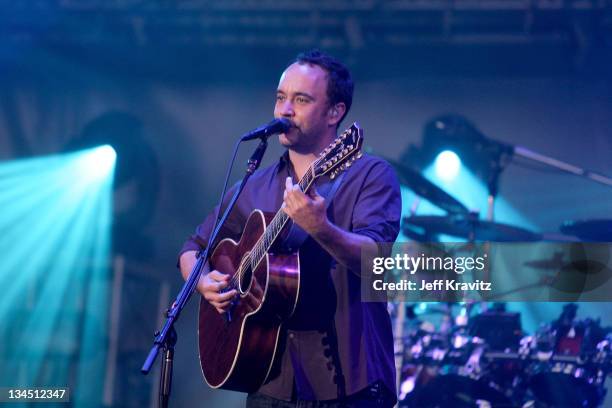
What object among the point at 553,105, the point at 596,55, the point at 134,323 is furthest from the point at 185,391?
the point at 596,55

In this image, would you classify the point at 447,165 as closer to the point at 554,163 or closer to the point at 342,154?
the point at 554,163

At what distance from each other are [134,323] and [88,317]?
1.34 feet

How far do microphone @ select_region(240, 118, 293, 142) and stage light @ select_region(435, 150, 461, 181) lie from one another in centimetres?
417

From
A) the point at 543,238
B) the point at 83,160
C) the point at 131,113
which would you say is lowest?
the point at 543,238

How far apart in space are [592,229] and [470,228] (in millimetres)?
958

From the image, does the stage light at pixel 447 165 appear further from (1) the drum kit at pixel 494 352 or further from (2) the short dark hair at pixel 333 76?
(2) the short dark hair at pixel 333 76

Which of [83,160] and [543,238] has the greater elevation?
[83,160]

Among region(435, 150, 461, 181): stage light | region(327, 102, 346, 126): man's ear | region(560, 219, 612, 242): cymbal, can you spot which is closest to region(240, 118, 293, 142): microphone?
region(327, 102, 346, 126): man's ear

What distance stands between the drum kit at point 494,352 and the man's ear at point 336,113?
216 centimetres

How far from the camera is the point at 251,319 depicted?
106 inches

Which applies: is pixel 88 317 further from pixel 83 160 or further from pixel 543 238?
pixel 543 238

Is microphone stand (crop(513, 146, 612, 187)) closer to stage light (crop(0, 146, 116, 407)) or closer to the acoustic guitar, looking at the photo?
stage light (crop(0, 146, 116, 407))

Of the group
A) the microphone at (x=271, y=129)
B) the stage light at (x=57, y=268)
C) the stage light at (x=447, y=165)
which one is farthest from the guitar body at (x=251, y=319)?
the stage light at (x=57, y=268)

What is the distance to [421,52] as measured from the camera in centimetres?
703
